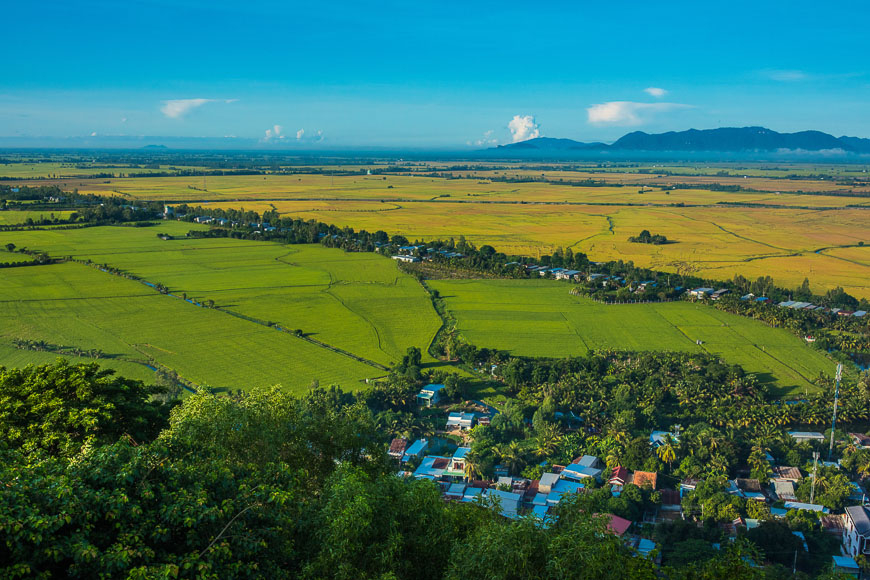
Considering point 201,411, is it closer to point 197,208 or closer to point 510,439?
point 510,439

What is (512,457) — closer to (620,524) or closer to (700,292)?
(620,524)

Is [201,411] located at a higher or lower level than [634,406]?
higher

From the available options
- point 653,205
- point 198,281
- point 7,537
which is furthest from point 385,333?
point 653,205

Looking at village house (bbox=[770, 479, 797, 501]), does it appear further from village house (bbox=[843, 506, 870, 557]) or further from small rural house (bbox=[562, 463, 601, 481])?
small rural house (bbox=[562, 463, 601, 481])

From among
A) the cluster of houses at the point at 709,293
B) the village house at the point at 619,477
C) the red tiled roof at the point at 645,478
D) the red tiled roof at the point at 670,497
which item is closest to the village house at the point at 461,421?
the village house at the point at 619,477

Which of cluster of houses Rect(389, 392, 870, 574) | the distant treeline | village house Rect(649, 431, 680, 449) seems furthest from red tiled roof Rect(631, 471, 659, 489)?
the distant treeline

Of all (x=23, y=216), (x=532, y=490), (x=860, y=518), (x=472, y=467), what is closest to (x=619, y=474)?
(x=532, y=490)
